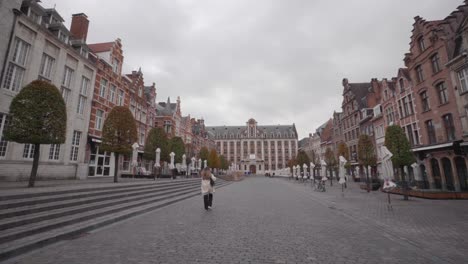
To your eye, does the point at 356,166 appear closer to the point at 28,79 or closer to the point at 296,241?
the point at 296,241

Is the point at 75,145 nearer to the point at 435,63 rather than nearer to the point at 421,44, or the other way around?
the point at 435,63

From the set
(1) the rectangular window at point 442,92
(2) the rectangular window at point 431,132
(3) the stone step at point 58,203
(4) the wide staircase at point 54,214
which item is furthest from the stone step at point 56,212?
(2) the rectangular window at point 431,132

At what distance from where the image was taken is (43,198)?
291 inches

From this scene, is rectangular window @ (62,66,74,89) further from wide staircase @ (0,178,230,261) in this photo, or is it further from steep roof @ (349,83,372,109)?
steep roof @ (349,83,372,109)

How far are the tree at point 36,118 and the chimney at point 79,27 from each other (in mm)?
14233

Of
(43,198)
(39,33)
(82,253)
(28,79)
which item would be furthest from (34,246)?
(39,33)

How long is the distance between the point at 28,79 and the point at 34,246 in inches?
605

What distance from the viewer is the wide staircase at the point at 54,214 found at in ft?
16.7

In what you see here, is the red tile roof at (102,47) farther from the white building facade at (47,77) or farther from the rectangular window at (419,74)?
the rectangular window at (419,74)

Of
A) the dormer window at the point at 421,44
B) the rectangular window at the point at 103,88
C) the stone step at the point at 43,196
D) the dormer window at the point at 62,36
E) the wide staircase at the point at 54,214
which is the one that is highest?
the dormer window at the point at 421,44

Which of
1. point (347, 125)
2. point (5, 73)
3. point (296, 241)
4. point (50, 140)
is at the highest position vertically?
point (347, 125)

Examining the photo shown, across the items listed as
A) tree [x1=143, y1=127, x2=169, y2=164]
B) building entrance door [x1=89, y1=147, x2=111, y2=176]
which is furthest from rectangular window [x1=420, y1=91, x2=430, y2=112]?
building entrance door [x1=89, y1=147, x2=111, y2=176]

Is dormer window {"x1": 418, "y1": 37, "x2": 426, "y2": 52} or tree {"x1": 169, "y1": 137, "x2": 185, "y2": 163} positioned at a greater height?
dormer window {"x1": 418, "y1": 37, "x2": 426, "y2": 52}

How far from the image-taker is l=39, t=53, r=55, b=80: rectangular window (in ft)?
53.4
